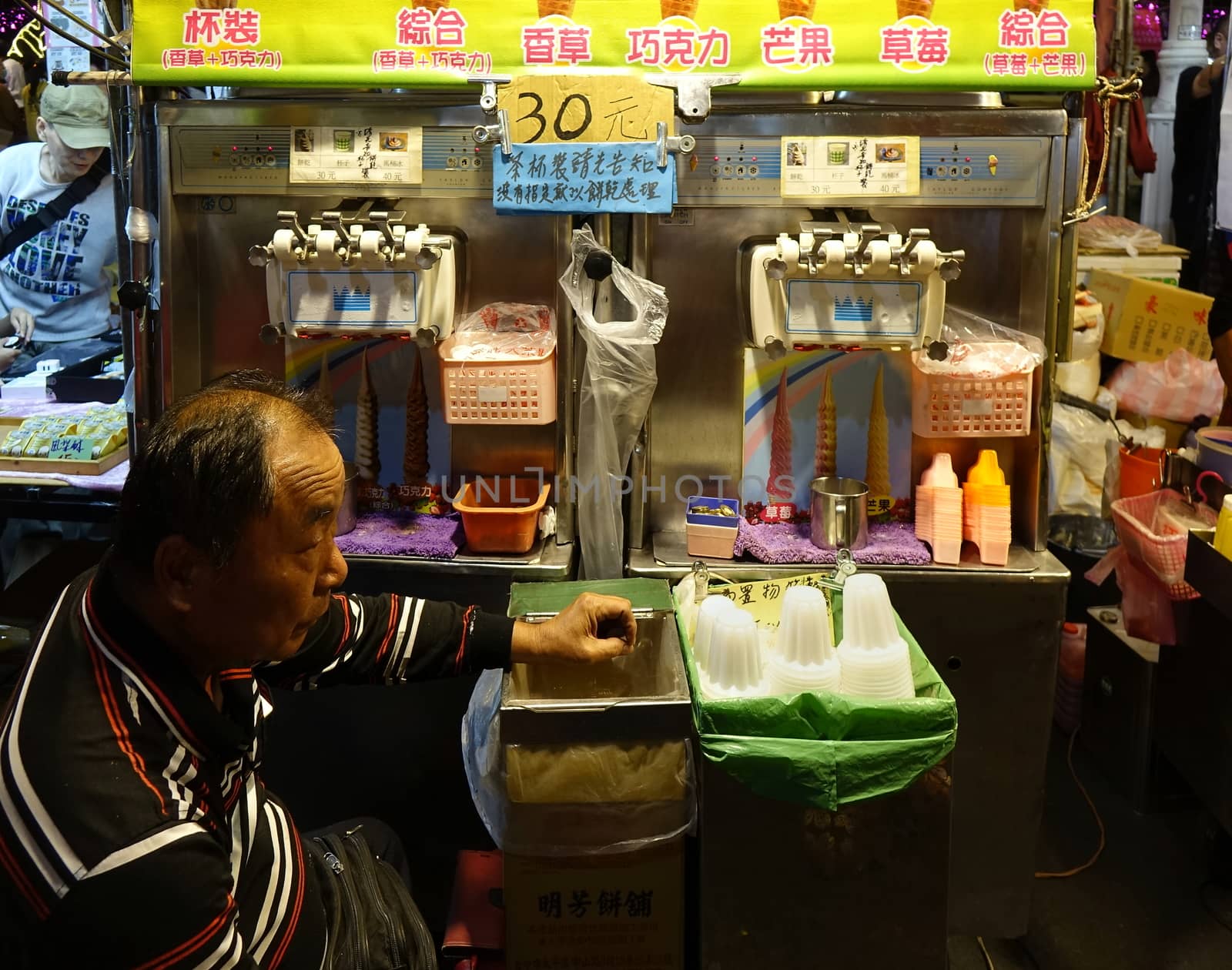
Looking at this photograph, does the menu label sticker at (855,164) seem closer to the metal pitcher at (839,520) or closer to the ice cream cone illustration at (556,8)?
the ice cream cone illustration at (556,8)

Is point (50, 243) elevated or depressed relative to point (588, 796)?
elevated

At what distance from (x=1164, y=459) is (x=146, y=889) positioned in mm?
2915

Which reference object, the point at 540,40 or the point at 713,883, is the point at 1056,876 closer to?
the point at 713,883

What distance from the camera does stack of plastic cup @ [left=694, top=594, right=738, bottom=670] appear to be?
6.57ft

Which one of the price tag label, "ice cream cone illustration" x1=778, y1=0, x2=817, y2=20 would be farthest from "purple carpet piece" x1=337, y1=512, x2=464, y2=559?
"ice cream cone illustration" x1=778, y1=0, x2=817, y2=20

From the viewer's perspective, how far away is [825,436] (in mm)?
2654

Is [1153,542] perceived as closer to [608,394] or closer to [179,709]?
[608,394]

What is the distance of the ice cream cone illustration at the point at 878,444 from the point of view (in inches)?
104

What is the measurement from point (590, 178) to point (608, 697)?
1006 mm

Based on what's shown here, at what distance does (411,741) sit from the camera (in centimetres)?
270

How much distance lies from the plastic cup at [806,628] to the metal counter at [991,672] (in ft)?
1.66

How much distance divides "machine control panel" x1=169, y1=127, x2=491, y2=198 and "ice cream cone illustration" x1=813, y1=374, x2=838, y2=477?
2.90 ft

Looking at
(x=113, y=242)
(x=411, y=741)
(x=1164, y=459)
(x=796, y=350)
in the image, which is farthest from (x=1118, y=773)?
(x=113, y=242)

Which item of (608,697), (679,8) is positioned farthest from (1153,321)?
(608,697)
